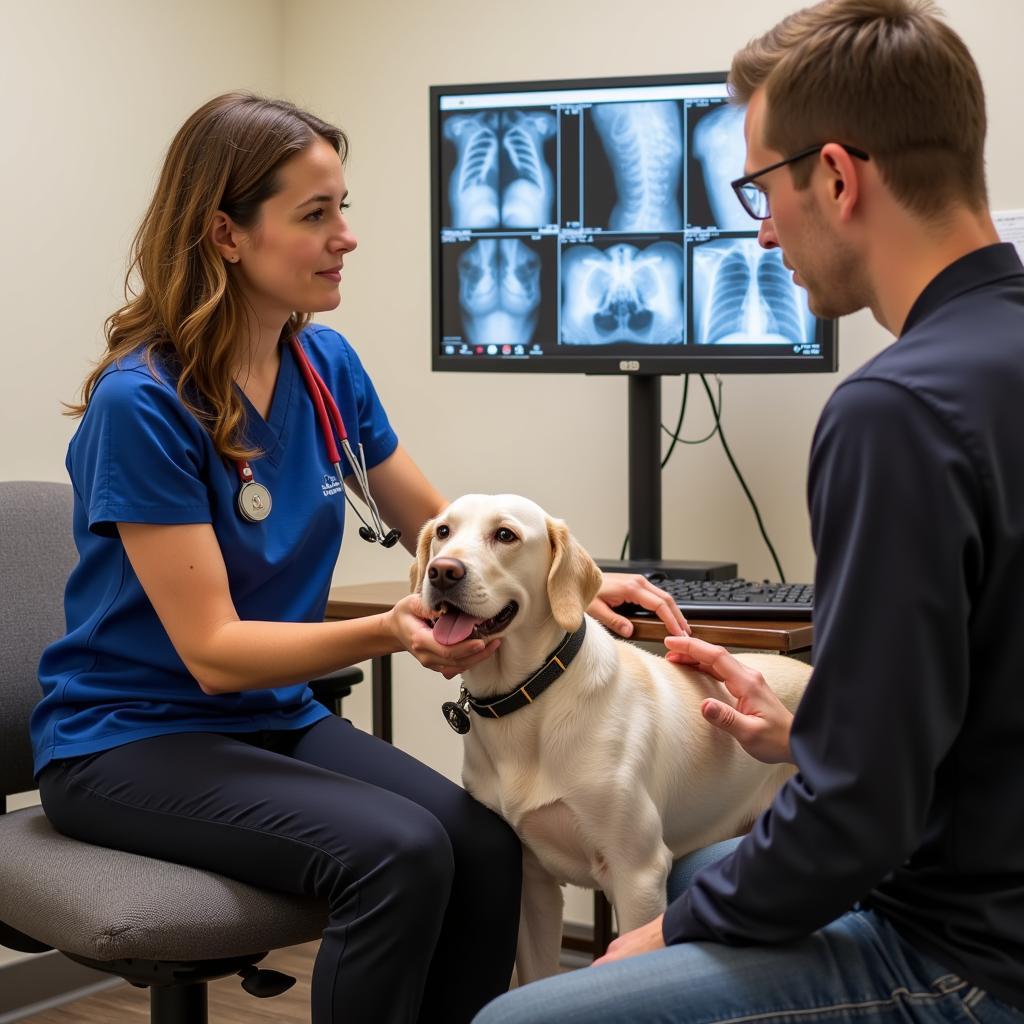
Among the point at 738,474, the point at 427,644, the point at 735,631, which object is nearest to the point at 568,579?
the point at 427,644

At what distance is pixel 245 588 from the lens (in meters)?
1.58

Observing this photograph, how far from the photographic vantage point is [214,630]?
4.76ft

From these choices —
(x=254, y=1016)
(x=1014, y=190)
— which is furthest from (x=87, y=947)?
(x=1014, y=190)

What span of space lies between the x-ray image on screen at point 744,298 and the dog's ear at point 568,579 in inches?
29.9

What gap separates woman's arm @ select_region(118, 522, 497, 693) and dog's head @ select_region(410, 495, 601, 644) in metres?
0.09

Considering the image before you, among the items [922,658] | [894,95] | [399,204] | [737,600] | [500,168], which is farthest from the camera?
[399,204]

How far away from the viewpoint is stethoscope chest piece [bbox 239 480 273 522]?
1.54 meters

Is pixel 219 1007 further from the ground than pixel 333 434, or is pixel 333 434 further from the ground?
pixel 333 434

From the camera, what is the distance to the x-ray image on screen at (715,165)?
209cm

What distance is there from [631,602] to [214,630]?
0.57 m

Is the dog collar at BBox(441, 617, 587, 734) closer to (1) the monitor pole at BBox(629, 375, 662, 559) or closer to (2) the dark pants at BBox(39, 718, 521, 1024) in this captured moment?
(2) the dark pants at BBox(39, 718, 521, 1024)

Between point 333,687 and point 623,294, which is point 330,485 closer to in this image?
point 333,687

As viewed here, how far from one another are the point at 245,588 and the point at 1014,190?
1513 mm

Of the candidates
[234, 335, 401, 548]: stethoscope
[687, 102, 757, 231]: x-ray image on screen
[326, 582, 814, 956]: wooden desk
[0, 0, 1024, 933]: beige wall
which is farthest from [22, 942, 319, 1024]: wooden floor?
[687, 102, 757, 231]: x-ray image on screen
